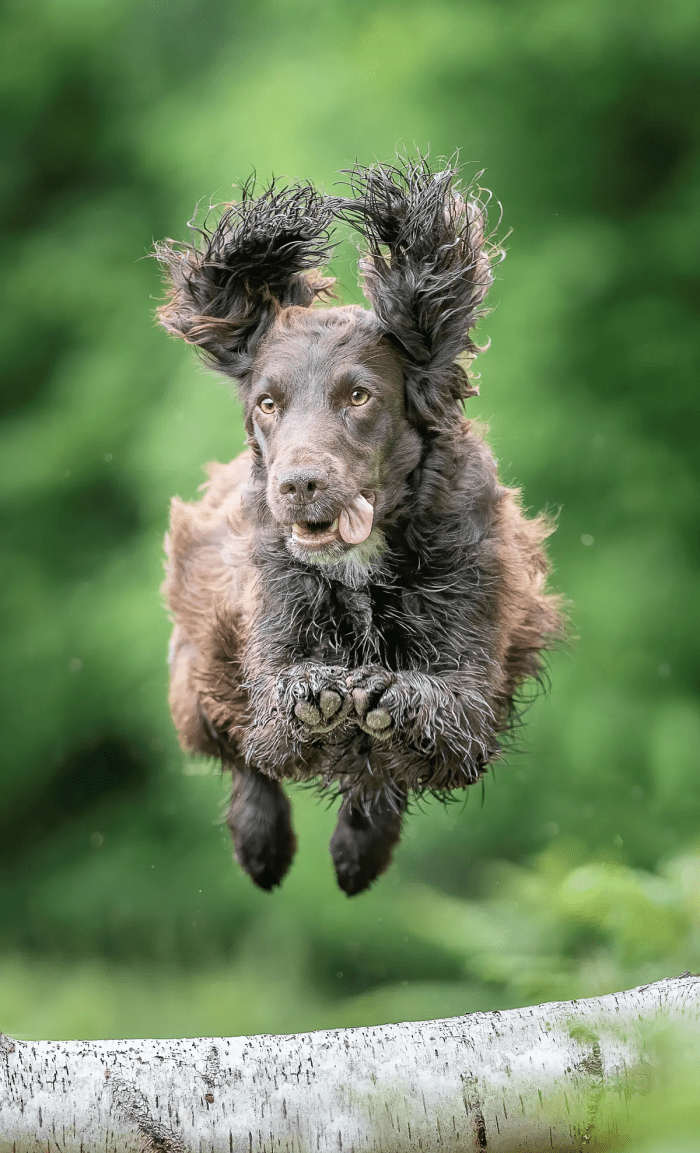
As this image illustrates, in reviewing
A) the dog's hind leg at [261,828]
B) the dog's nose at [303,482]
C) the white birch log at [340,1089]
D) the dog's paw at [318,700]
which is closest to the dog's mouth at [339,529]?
the dog's nose at [303,482]

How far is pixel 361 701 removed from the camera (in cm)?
409

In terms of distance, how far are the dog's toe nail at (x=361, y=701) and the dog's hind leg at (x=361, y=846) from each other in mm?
1582

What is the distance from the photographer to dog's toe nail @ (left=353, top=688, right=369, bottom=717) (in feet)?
13.4

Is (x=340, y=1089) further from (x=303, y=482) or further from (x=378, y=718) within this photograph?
(x=303, y=482)

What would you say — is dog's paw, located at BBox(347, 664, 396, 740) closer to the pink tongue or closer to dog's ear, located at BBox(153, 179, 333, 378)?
the pink tongue

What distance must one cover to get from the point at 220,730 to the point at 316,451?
1.93 metres

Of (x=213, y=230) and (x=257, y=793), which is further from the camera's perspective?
(x=257, y=793)

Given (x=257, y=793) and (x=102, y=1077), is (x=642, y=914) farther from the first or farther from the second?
(x=102, y=1077)

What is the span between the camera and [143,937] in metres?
9.63

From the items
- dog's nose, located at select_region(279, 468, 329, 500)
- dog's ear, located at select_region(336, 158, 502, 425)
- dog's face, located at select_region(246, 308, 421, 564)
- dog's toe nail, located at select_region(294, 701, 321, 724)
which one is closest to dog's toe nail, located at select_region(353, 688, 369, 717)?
dog's toe nail, located at select_region(294, 701, 321, 724)

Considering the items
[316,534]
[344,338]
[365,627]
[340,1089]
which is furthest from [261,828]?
[344,338]

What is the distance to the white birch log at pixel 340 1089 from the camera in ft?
12.2

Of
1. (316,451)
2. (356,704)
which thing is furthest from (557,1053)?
(316,451)

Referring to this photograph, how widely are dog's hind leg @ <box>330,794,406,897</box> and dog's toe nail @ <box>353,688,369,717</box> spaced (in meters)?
1.58
